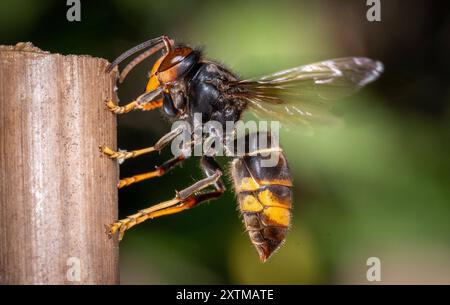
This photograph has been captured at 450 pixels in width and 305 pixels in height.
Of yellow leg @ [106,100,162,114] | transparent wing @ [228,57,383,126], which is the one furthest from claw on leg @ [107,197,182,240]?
transparent wing @ [228,57,383,126]

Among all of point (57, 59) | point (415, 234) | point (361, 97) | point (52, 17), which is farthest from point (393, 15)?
point (57, 59)

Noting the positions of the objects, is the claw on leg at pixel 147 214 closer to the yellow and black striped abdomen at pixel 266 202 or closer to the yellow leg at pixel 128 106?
the yellow and black striped abdomen at pixel 266 202

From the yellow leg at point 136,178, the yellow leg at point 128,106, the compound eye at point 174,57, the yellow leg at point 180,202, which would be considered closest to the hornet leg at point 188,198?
the yellow leg at point 180,202

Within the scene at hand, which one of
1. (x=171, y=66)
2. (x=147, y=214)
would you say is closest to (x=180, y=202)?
(x=147, y=214)

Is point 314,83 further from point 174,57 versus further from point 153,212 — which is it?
point 153,212

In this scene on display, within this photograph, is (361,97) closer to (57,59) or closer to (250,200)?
(250,200)

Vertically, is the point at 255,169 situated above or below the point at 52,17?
below

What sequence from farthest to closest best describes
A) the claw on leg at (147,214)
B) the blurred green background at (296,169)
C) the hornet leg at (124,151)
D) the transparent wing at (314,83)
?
the blurred green background at (296,169) < the transparent wing at (314,83) < the claw on leg at (147,214) < the hornet leg at (124,151)
